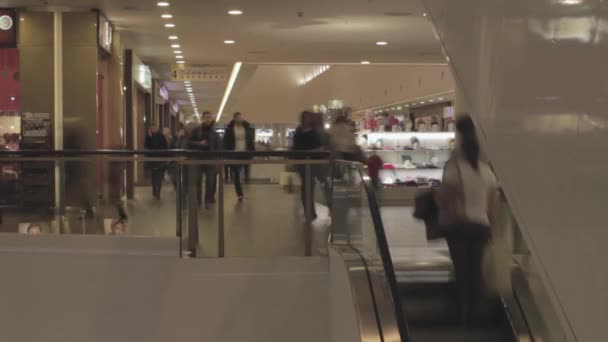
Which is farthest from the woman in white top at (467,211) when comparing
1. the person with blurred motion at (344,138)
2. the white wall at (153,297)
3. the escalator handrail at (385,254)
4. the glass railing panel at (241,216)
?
the person with blurred motion at (344,138)

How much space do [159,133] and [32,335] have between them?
7.26m

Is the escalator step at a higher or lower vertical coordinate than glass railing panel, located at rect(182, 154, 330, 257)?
lower

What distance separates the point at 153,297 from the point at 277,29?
8.26m

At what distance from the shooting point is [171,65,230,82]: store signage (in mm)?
21203

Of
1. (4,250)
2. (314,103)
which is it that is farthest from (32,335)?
(314,103)

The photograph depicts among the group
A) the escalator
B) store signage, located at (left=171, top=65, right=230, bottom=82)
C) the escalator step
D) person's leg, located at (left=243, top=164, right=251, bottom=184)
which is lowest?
the escalator step

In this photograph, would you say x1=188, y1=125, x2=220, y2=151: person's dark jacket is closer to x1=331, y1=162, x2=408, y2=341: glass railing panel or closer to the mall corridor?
the mall corridor

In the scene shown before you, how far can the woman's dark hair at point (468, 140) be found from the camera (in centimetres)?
495

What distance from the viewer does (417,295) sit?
5297 millimetres

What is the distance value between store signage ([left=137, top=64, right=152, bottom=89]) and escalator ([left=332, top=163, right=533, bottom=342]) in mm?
14247

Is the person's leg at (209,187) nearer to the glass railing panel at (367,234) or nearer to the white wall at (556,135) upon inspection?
the glass railing panel at (367,234)

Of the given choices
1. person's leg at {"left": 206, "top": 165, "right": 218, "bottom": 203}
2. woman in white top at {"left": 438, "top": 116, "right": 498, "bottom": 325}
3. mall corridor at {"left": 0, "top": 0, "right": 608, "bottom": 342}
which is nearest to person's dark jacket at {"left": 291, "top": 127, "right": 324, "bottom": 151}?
mall corridor at {"left": 0, "top": 0, "right": 608, "bottom": 342}

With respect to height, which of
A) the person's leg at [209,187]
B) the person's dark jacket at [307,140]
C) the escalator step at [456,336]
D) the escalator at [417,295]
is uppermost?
the person's dark jacket at [307,140]

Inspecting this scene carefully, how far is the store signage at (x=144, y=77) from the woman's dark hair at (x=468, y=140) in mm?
14885
